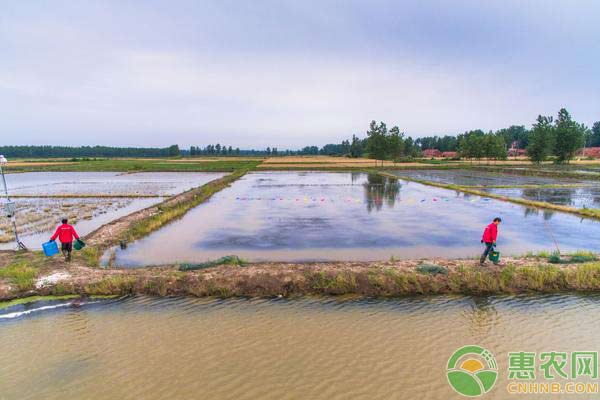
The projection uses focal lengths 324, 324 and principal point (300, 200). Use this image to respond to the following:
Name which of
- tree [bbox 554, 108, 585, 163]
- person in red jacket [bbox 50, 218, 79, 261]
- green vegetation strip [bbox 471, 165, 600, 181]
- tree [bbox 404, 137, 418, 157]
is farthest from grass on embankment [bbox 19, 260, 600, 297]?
tree [bbox 404, 137, 418, 157]

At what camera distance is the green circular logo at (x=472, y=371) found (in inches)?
227

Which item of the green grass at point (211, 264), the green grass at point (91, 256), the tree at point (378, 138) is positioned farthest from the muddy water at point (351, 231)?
the tree at point (378, 138)

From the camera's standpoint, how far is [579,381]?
590 centimetres

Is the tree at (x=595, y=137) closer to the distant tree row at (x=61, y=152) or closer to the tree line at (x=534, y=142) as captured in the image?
the tree line at (x=534, y=142)

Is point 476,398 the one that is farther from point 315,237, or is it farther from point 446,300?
point 315,237

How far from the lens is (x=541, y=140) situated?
55000 millimetres

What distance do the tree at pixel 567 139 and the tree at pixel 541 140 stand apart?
131cm

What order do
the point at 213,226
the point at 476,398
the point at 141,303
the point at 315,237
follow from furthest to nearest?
the point at 213,226 < the point at 315,237 < the point at 141,303 < the point at 476,398

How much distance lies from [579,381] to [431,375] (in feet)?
8.67

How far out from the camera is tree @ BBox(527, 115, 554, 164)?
5522cm

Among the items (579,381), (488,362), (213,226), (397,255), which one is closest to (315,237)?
(397,255)

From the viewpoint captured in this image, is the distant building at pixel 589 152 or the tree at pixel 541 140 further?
the distant building at pixel 589 152

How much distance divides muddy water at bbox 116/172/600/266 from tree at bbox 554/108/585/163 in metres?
45.1

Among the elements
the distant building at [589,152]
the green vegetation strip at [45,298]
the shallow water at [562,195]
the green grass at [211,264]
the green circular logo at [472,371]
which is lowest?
the green circular logo at [472,371]
